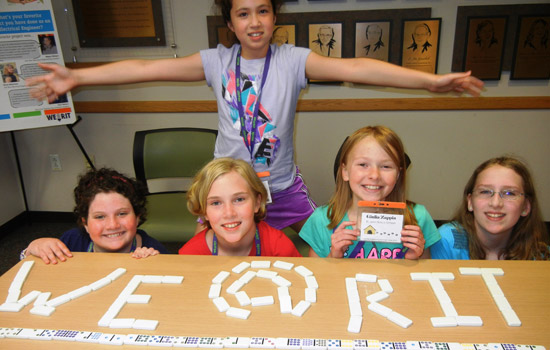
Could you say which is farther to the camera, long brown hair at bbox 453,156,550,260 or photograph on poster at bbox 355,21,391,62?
photograph on poster at bbox 355,21,391,62

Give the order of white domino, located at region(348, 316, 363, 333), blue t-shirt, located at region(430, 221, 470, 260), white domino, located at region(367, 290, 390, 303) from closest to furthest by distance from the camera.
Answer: white domino, located at region(348, 316, 363, 333) < white domino, located at region(367, 290, 390, 303) < blue t-shirt, located at region(430, 221, 470, 260)

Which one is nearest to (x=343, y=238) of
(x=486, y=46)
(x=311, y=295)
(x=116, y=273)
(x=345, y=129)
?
(x=311, y=295)

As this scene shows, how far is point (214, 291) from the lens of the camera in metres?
1.10

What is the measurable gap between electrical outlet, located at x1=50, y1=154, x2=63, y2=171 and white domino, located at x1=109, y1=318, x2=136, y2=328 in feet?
10.5

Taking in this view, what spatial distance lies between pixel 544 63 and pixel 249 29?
265 cm

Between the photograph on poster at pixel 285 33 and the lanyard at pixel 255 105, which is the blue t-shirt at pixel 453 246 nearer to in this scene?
the lanyard at pixel 255 105

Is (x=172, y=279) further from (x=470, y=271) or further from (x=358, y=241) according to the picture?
(x=470, y=271)

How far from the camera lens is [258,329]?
37.6 inches

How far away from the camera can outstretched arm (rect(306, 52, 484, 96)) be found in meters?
1.48

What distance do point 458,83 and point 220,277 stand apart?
3.77 ft

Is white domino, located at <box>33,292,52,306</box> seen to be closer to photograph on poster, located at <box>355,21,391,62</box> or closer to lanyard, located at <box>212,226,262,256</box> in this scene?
lanyard, located at <box>212,226,262,256</box>

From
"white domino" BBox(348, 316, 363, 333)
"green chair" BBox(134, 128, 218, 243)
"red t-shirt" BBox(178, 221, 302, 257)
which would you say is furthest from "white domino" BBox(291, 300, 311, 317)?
"green chair" BBox(134, 128, 218, 243)

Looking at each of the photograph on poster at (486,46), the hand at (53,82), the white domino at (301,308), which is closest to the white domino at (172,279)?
the white domino at (301,308)

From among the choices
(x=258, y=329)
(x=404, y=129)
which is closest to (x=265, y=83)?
(x=258, y=329)
